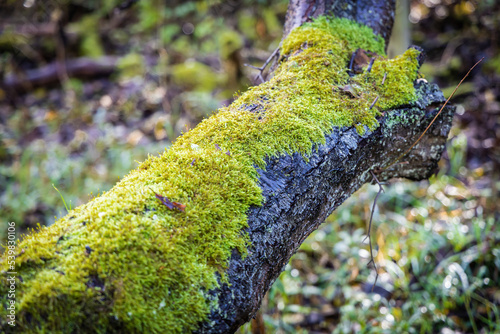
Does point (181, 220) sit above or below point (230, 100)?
above

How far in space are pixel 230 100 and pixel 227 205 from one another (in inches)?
147

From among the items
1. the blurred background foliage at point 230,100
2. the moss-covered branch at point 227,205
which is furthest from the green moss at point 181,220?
the blurred background foliage at point 230,100

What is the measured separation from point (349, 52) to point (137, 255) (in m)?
1.59

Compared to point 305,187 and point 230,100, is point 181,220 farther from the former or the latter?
point 230,100

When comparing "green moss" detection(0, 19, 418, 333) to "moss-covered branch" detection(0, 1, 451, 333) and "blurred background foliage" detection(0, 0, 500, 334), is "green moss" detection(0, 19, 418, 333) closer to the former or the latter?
"moss-covered branch" detection(0, 1, 451, 333)

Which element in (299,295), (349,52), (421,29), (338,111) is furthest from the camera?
(421,29)

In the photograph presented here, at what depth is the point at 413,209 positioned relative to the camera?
12.8ft

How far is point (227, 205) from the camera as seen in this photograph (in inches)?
46.2

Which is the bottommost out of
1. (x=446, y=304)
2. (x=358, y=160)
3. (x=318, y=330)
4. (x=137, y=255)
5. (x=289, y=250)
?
(x=318, y=330)

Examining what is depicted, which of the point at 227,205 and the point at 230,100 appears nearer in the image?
the point at 227,205

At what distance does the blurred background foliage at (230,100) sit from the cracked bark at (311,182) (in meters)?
0.58

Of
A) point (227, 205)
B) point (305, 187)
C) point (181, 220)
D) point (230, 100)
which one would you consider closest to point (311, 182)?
point (305, 187)

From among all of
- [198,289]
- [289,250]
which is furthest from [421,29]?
[198,289]

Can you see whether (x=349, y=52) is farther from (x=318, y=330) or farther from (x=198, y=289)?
(x=318, y=330)
